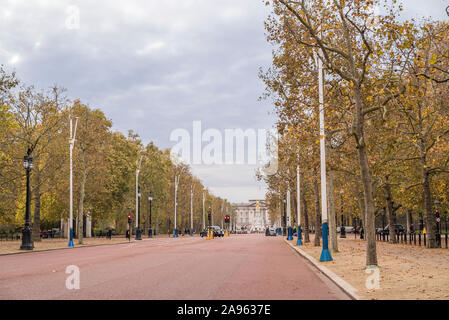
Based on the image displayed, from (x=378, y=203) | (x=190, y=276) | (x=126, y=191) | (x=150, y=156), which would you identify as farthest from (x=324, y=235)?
(x=150, y=156)

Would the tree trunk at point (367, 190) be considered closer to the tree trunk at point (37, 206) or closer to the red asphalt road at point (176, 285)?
the red asphalt road at point (176, 285)

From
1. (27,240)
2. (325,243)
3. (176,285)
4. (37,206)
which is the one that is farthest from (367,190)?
(37,206)

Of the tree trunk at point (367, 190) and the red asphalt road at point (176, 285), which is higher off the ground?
the tree trunk at point (367, 190)

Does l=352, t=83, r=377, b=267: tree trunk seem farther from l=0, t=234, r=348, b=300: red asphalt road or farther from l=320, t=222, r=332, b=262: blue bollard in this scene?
l=320, t=222, r=332, b=262: blue bollard

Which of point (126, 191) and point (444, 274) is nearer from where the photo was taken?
point (444, 274)

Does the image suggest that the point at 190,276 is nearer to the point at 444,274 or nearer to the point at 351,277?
the point at 351,277

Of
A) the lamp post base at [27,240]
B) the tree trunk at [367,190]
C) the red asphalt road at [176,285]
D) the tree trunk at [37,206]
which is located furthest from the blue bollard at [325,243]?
the tree trunk at [37,206]

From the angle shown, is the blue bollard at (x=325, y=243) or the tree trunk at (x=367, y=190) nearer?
the tree trunk at (x=367, y=190)

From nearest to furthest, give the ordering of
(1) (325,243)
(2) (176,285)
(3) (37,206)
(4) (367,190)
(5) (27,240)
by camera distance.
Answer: (2) (176,285) → (4) (367,190) → (1) (325,243) → (5) (27,240) → (3) (37,206)

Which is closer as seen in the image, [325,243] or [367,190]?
[367,190]

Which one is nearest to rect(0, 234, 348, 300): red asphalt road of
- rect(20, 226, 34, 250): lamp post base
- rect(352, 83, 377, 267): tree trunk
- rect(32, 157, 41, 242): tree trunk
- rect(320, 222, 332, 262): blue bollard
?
rect(352, 83, 377, 267): tree trunk

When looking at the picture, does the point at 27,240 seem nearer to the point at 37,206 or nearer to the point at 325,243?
the point at 37,206
